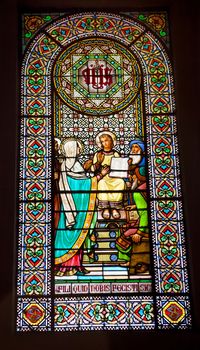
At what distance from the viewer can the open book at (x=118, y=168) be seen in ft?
33.2

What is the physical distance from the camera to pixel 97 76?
10.6 meters

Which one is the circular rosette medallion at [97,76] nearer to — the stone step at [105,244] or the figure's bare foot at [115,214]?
the figure's bare foot at [115,214]

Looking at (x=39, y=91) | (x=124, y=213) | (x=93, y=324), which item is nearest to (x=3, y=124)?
(x=39, y=91)

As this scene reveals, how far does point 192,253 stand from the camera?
31.3 ft

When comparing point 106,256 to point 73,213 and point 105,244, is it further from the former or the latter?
point 73,213

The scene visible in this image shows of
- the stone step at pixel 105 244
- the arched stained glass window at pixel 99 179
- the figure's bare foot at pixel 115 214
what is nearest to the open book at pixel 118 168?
the arched stained glass window at pixel 99 179

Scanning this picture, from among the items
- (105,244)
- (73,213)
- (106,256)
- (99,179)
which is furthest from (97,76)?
(106,256)

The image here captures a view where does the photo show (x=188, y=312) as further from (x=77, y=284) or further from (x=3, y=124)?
(x=3, y=124)

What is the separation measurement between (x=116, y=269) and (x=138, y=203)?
75 centimetres

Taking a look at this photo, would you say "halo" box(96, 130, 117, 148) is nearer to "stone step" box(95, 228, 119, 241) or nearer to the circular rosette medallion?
the circular rosette medallion

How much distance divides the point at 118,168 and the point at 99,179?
23 cm

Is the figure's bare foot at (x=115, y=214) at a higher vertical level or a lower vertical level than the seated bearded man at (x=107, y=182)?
lower

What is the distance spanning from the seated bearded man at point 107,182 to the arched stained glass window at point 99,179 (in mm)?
10
